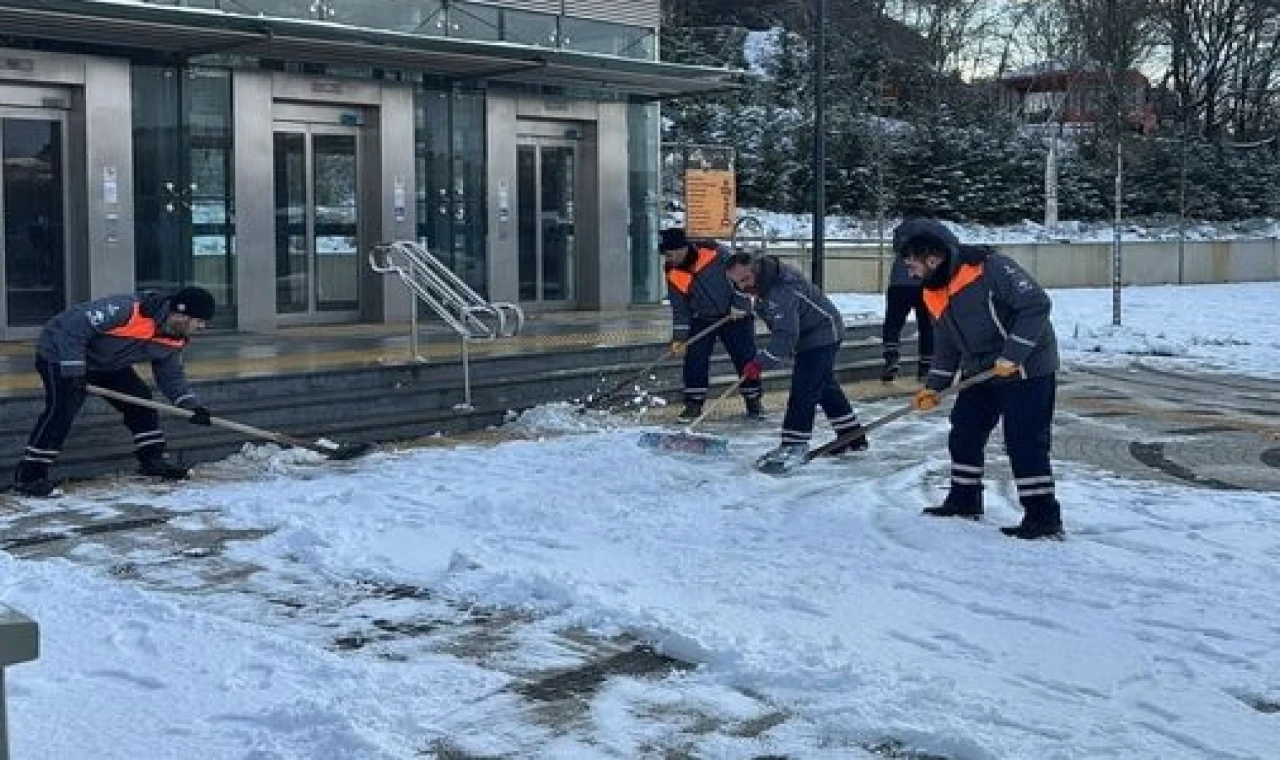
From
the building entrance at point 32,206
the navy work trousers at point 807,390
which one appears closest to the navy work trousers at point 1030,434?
the navy work trousers at point 807,390

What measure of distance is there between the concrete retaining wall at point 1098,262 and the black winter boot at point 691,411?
58.8ft

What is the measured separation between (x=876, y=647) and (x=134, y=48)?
1225 centimetres

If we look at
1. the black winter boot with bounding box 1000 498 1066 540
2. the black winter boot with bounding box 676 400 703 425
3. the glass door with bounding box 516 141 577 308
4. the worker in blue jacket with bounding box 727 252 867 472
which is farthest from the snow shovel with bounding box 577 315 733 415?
the glass door with bounding box 516 141 577 308

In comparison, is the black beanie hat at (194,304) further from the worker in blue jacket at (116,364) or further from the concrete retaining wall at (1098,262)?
the concrete retaining wall at (1098,262)

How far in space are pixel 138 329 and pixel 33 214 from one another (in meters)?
6.12

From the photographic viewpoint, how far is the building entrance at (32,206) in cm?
1590

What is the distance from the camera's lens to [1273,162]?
168 ft

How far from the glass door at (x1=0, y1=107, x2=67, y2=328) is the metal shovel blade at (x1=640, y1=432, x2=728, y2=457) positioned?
7296 millimetres

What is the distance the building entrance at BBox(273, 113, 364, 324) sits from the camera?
1820 centimetres

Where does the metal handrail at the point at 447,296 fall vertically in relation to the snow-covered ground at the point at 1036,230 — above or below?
below

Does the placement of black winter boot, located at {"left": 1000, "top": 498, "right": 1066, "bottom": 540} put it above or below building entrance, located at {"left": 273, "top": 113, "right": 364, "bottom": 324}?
below

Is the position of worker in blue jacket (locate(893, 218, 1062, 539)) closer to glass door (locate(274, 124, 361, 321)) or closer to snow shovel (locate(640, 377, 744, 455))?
snow shovel (locate(640, 377, 744, 455))

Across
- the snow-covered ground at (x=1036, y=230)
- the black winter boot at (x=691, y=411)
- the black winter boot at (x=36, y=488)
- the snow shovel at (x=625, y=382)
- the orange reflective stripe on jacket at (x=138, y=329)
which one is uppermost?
the snow-covered ground at (x=1036, y=230)

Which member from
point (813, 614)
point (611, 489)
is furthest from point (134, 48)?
point (813, 614)
